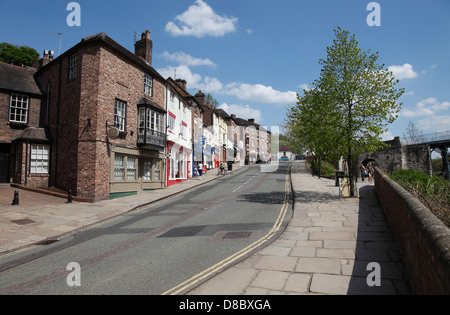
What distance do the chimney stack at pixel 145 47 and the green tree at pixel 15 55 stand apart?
29375 mm

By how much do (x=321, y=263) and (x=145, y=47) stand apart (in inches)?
946

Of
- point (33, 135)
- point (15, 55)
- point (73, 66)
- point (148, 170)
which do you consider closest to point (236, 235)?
point (148, 170)

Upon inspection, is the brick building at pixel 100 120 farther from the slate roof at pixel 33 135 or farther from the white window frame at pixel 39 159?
the slate roof at pixel 33 135

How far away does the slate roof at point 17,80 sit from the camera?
19202 mm

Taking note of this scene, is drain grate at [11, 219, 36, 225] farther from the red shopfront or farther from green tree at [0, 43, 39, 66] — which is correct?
green tree at [0, 43, 39, 66]

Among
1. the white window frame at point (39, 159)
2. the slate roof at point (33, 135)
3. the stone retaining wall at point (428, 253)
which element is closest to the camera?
the stone retaining wall at point (428, 253)

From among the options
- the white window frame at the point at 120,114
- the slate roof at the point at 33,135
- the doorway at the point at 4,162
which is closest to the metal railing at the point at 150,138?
the white window frame at the point at 120,114

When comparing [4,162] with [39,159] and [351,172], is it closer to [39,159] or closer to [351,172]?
[39,159]

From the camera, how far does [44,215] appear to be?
12.3 m

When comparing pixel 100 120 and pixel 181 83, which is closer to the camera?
pixel 100 120

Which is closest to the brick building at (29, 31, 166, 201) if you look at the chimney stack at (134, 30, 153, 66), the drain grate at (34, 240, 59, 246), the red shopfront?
the red shopfront

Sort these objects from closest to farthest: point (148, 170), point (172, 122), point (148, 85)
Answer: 1. point (148, 170)
2. point (148, 85)
3. point (172, 122)
